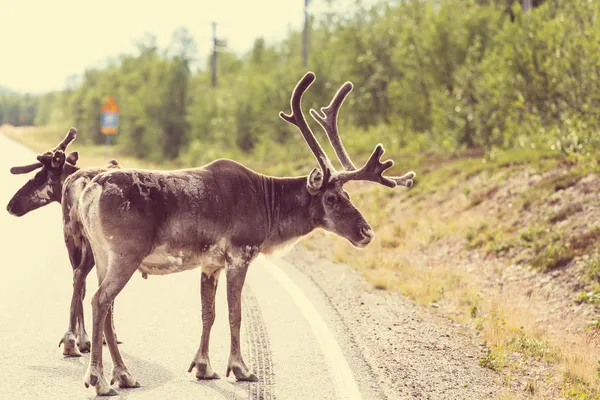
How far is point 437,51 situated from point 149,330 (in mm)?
20194

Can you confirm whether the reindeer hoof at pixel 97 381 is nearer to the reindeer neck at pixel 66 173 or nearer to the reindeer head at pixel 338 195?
the reindeer head at pixel 338 195

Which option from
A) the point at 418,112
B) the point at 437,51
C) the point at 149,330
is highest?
the point at 437,51

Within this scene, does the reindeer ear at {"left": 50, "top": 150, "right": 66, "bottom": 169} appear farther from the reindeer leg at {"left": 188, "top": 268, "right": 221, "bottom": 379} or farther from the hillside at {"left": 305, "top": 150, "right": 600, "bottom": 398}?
the hillside at {"left": 305, "top": 150, "right": 600, "bottom": 398}

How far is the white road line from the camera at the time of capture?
695 cm

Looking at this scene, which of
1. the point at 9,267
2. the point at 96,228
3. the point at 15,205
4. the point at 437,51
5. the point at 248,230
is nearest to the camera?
the point at 96,228

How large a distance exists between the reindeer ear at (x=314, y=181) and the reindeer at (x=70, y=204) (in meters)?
2.01

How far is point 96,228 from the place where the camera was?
6.73 m

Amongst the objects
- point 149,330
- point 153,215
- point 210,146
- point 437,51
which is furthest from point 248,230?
point 210,146

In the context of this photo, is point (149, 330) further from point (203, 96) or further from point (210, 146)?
point (203, 96)

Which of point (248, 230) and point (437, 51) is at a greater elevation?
point (437, 51)

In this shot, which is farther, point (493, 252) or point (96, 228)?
point (493, 252)

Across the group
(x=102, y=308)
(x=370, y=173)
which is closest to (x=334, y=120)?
(x=370, y=173)

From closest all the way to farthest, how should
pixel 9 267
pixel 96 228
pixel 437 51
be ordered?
pixel 96 228, pixel 9 267, pixel 437 51

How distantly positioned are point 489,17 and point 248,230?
22258mm
